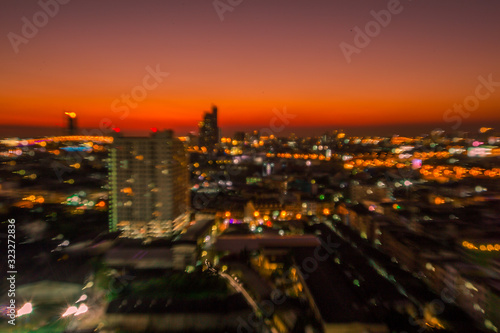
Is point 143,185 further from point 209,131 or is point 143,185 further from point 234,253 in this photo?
point 209,131

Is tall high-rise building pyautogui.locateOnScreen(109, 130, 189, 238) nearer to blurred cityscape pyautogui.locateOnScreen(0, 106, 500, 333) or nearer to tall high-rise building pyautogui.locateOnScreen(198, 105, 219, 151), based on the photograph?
blurred cityscape pyautogui.locateOnScreen(0, 106, 500, 333)

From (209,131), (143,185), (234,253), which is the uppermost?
(209,131)

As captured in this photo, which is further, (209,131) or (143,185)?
(209,131)

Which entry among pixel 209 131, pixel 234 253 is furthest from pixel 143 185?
pixel 209 131

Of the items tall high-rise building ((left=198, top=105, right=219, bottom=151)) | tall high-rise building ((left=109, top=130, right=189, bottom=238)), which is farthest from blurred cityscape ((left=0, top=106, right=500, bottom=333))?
tall high-rise building ((left=198, top=105, right=219, bottom=151))

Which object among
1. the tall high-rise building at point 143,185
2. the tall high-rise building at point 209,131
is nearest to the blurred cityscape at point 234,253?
the tall high-rise building at point 143,185

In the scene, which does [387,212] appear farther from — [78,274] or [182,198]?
[78,274]

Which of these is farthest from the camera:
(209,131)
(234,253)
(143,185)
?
(209,131)

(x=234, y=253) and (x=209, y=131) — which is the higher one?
(x=209, y=131)
